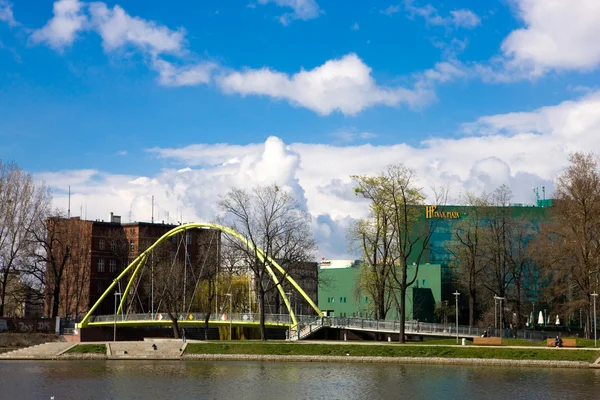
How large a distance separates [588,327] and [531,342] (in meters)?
5.33

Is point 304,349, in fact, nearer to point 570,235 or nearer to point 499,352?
point 499,352

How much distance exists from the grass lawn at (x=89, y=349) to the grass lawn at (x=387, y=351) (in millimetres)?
7007

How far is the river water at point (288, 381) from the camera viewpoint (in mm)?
39781

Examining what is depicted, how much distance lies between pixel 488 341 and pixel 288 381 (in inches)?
904

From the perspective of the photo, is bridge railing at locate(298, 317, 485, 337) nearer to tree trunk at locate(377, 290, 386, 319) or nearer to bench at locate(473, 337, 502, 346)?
tree trunk at locate(377, 290, 386, 319)

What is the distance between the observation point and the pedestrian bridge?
7069 centimetres

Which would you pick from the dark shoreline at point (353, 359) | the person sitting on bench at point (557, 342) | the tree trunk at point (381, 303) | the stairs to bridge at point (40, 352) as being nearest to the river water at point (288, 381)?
the dark shoreline at point (353, 359)

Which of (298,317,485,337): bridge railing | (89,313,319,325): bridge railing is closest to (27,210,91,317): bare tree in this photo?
(89,313,319,325): bridge railing

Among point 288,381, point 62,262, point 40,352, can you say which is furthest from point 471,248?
point 62,262

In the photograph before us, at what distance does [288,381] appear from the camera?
149ft

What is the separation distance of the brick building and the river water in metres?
51.6

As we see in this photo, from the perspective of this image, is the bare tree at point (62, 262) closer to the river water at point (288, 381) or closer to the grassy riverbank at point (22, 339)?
the grassy riverbank at point (22, 339)

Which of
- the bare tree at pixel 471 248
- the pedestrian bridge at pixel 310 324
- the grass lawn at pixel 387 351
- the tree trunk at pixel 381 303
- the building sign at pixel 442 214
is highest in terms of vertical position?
the building sign at pixel 442 214

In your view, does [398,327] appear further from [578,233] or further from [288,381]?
[288,381]
